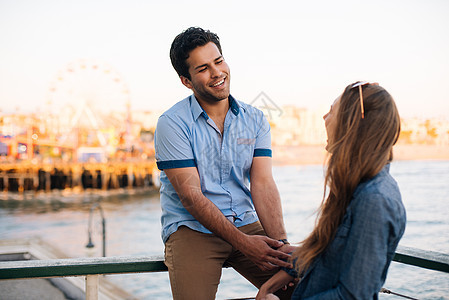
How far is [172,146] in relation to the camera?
2188mm

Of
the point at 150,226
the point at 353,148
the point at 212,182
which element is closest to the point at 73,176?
the point at 150,226

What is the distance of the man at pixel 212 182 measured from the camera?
2.07 meters

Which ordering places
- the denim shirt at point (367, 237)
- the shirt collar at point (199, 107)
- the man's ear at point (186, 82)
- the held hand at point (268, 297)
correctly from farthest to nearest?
the man's ear at point (186, 82)
the shirt collar at point (199, 107)
the held hand at point (268, 297)
the denim shirt at point (367, 237)

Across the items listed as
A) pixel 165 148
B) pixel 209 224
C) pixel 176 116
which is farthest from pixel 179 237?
pixel 176 116

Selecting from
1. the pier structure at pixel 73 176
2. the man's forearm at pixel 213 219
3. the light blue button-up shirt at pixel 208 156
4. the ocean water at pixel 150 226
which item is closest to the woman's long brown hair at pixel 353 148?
the man's forearm at pixel 213 219

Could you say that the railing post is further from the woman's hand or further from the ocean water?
the ocean water

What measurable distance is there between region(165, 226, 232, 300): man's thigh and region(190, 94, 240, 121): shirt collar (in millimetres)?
530

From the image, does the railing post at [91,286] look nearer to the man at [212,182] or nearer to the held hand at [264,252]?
the man at [212,182]

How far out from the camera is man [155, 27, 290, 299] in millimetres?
2066

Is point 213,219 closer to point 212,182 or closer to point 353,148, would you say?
point 212,182

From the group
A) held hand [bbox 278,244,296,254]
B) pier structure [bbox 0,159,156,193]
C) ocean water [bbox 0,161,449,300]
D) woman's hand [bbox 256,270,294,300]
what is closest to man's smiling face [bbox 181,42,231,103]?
held hand [bbox 278,244,296,254]

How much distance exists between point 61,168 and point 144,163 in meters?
10.3

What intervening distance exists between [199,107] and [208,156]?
0.24m

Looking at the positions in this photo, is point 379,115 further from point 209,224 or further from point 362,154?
point 209,224
